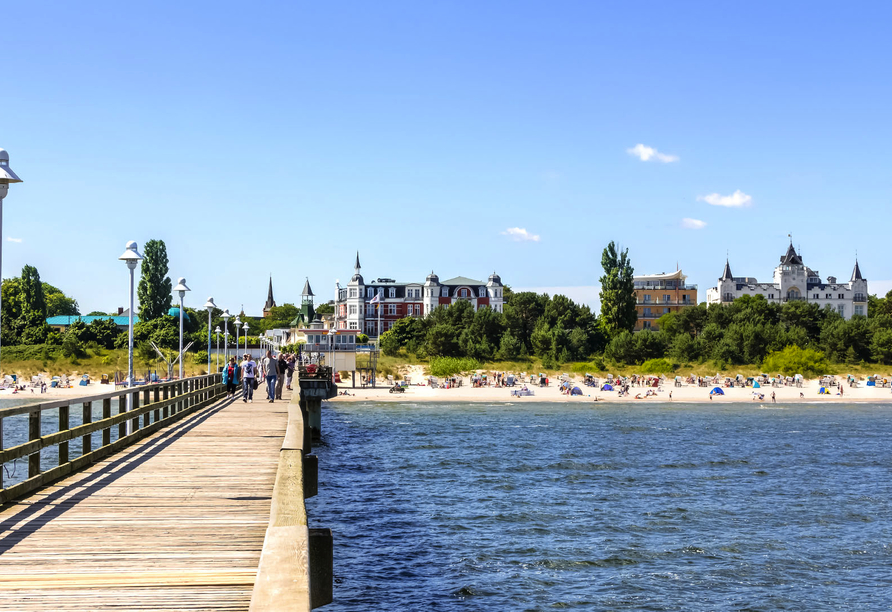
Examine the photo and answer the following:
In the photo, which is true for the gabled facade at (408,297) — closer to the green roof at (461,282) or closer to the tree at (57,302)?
the green roof at (461,282)

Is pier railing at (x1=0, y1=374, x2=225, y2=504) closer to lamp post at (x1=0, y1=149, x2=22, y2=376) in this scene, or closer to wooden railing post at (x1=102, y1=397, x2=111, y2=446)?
wooden railing post at (x1=102, y1=397, x2=111, y2=446)

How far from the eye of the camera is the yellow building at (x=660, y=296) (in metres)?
153

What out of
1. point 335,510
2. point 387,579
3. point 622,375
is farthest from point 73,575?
point 622,375

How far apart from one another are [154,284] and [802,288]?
114m

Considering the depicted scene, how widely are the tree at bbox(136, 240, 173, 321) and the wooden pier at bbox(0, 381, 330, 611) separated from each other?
325 feet

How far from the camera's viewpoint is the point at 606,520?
80.5ft

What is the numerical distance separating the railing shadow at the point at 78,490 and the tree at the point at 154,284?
313 feet

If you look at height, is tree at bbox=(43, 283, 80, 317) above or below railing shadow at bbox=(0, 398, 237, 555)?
Answer: above

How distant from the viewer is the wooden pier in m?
6.89

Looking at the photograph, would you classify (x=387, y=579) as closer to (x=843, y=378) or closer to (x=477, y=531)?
(x=477, y=531)

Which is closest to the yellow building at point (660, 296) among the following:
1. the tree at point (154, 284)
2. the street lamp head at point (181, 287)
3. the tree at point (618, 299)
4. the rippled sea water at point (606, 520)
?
the tree at point (618, 299)

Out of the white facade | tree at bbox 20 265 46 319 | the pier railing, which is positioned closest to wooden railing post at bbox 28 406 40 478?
the pier railing

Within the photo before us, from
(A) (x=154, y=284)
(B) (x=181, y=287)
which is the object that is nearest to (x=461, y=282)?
(A) (x=154, y=284)

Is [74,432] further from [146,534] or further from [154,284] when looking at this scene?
[154,284]
